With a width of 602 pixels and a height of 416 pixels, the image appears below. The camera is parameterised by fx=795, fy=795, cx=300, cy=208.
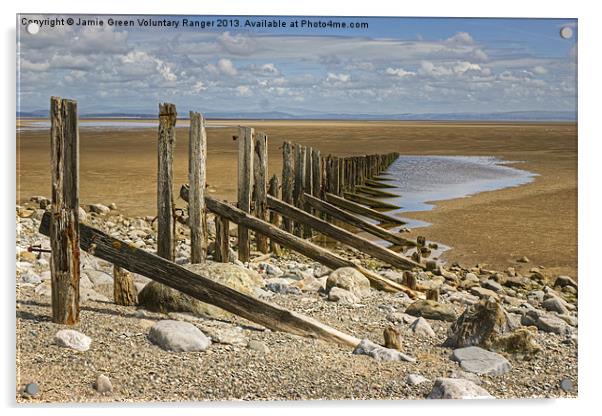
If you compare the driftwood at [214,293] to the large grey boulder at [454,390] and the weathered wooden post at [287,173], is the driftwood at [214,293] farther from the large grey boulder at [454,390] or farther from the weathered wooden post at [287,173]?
the weathered wooden post at [287,173]

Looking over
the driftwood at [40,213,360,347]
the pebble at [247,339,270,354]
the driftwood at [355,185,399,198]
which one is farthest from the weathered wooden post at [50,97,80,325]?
the driftwood at [355,185,399,198]

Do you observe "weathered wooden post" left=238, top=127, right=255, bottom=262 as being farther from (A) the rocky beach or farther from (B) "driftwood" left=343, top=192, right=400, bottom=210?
(B) "driftwood" left=343, top=192, right=400, bottom=210

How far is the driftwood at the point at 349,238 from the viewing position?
10.7 metres

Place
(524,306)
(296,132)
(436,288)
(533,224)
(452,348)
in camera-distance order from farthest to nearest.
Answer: (296,132)
(533,224)
(436,288)
(524,306)
(452,348)

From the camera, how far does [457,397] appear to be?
7.14 m

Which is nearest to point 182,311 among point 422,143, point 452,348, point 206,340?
point 206,340

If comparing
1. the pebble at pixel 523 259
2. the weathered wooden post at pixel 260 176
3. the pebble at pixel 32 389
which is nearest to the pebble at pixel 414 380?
the pebble at pixel 32 389

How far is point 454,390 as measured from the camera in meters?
7.14

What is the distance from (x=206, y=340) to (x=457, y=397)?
2314mm

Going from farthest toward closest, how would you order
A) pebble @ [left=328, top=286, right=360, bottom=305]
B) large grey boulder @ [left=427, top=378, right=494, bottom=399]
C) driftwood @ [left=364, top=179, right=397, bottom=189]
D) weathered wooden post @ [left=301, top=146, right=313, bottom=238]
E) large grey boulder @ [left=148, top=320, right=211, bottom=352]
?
1. driftwood @ [left=364, top=179, right=397, bottom=189]
2. weathered wooden post @ [left=301, top=146, right=313, bottom=238]
3. pebble @ [left=328, top=286, right=360, bottom=305]
4. large grey boulder @ [left=427, top=378, right=494, bottom=399]
5. large grey boulder @ [left=148, top=320, right=211, bottom=352]

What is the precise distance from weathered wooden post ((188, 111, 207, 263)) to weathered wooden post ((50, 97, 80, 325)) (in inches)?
67.0

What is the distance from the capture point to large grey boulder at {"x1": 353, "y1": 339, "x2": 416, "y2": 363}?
7301 millimetres

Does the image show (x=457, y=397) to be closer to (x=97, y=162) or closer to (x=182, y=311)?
(x=182, y=311)

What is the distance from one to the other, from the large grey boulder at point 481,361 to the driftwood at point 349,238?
3.20 m
